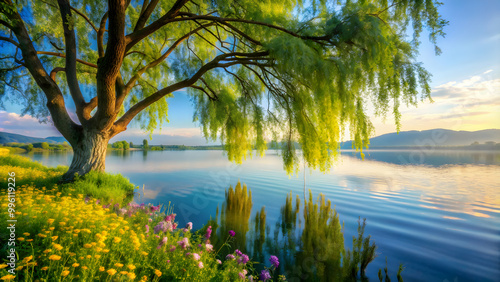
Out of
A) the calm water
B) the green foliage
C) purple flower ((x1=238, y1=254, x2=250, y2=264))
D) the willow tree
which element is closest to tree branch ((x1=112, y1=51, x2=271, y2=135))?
the willow tree

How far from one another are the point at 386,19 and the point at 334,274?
429 cm

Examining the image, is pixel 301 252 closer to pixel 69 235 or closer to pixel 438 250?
pixel 438 250

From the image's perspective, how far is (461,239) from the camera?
5125 millimetres

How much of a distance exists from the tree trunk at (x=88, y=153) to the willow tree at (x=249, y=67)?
0.03 meters

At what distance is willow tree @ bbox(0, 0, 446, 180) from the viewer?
338 cm

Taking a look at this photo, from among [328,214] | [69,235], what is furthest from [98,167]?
[328,214]

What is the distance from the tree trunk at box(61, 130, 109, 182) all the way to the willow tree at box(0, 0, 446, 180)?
3 centimetres

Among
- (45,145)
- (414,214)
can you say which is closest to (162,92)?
(414,214)

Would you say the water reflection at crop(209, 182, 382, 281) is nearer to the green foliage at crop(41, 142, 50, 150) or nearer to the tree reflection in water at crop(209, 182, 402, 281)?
the tree reflection in water at crop(209, 182, 402, 281)

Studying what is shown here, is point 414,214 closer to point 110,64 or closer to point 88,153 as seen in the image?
point 110,64

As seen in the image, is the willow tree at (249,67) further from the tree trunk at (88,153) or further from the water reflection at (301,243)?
the water reflection at (301,243)

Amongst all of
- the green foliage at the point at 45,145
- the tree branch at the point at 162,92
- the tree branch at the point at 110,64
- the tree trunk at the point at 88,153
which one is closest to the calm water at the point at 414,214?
the tree trunk at the point at 88,153

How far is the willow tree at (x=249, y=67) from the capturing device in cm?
338

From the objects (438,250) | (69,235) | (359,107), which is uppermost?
(359,107)
